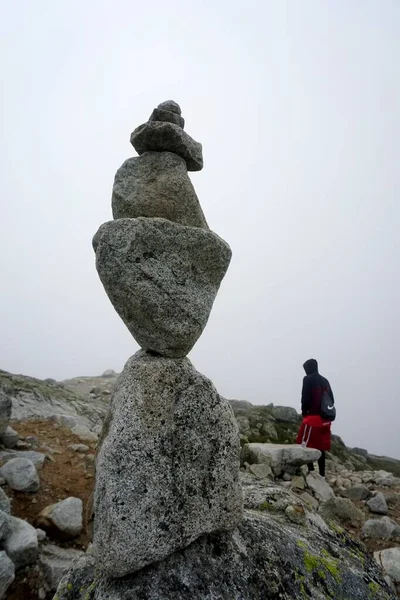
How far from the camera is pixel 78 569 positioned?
12.2 ft

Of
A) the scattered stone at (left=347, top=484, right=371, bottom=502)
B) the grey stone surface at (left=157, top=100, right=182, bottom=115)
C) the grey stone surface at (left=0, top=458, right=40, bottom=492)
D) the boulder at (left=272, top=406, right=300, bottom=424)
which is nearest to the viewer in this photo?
the grey stone surface at (left=157, top=100, right=182, bottom=115)

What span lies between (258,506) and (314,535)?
731 millimetres

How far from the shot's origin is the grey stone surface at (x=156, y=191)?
13.8 ft

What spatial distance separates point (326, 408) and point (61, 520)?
7.51m

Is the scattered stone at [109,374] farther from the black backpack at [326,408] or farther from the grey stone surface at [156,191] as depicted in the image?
the grey stone surface at [156,191]

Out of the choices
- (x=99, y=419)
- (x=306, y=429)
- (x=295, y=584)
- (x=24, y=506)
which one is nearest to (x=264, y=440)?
(x=306, y=429)

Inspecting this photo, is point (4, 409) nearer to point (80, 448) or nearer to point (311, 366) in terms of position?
point (80, 448)

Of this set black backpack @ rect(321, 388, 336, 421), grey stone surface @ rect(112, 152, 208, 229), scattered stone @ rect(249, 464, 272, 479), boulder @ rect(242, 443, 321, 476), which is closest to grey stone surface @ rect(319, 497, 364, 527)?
boulder @ rect(242, 443, 321, 476)

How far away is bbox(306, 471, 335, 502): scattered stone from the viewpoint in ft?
33.7

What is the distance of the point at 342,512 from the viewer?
8883mm

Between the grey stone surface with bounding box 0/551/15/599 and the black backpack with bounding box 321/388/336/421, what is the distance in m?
8.43

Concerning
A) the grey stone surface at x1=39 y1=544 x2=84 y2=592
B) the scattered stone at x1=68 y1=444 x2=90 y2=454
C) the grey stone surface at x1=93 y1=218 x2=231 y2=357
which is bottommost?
the grey stone surface at x1=39 y1=544 x2=84 y2=592

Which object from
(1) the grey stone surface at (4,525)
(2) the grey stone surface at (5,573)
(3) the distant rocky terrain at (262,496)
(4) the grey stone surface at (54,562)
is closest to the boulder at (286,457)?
(3) the distant rocky terrain at (262,496)

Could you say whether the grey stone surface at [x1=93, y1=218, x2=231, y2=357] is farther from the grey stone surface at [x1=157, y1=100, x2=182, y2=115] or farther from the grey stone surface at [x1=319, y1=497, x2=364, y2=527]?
the grey stone surface at [x1=319, y1=497, x2=364, y2=527]
